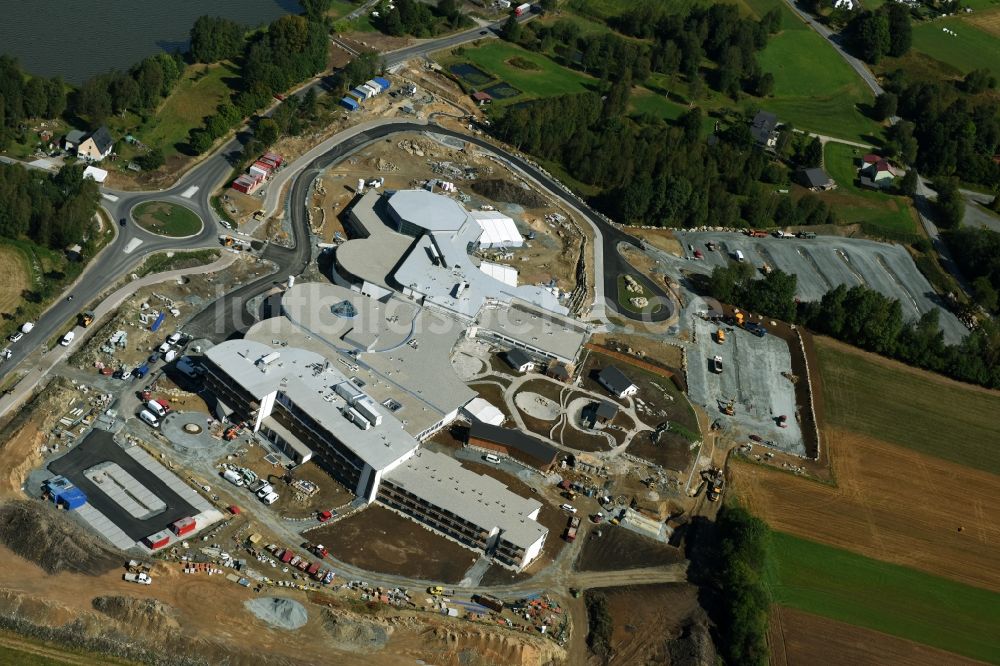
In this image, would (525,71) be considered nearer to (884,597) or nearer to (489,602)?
(884,597)

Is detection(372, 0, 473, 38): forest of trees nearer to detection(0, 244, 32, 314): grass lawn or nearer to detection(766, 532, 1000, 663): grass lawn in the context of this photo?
detection(0, 244, 32, 314): grass lawn

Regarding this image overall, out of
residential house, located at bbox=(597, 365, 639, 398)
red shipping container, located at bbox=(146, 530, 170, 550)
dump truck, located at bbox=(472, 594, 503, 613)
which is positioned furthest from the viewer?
residential house, located at bbox=(597, 365, 639, 398)

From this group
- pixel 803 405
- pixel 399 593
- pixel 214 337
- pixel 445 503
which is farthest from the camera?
pixel 803 405

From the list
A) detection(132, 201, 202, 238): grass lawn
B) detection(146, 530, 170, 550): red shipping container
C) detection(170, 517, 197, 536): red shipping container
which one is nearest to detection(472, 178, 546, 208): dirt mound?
detection(132, 201, 202, 238): grass lawn

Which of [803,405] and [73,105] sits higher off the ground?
[73,105]

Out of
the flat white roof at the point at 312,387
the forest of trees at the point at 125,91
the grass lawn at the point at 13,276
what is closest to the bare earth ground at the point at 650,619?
the flat white roof at the point at 312,387

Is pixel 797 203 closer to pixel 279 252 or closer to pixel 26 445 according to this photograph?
pixel 279 252

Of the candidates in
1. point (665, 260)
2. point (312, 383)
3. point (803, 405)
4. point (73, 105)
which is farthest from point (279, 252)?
point (803, 405)

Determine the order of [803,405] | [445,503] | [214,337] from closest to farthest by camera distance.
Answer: [445,503]
[214,337]
[803,405]
